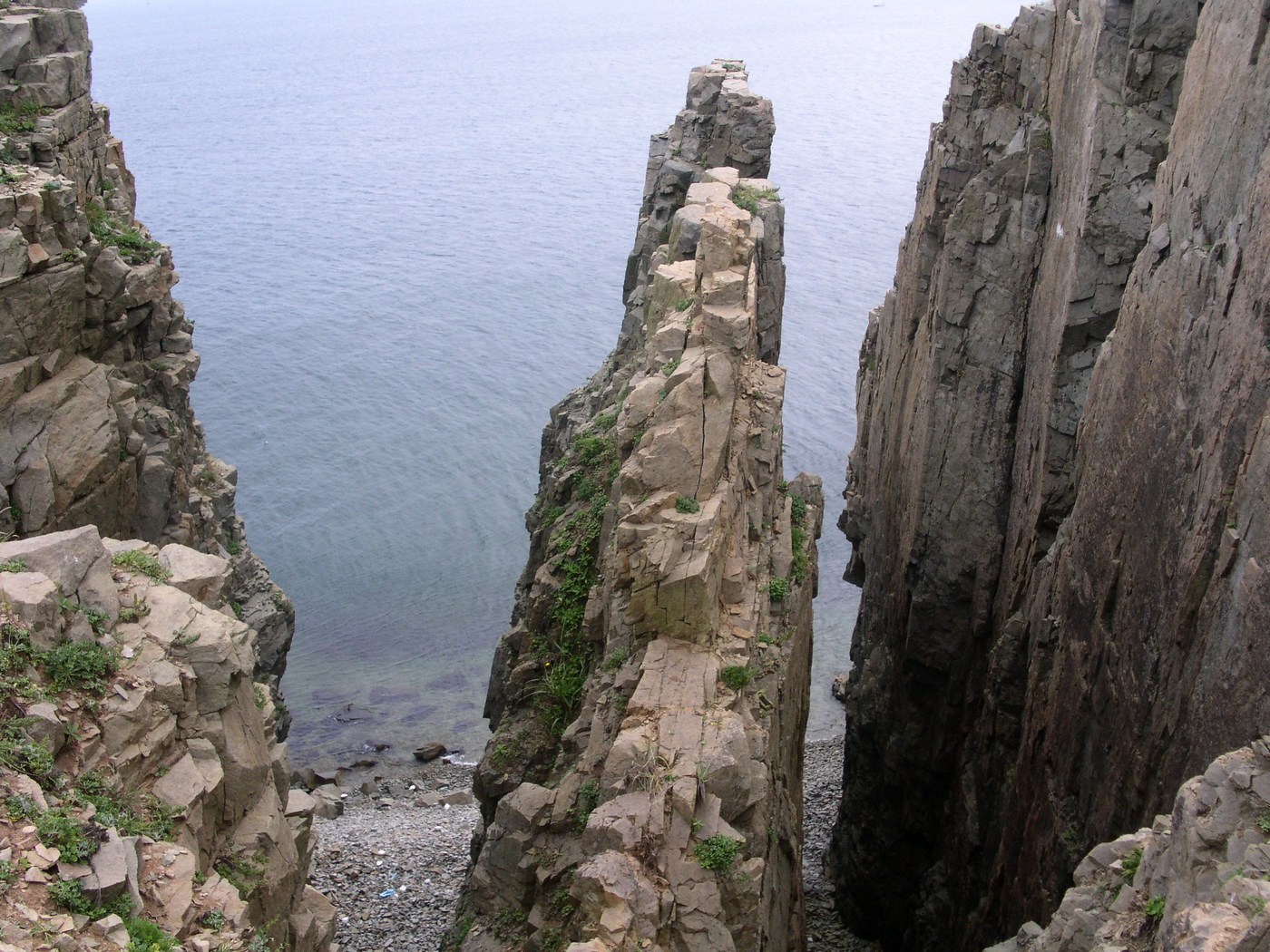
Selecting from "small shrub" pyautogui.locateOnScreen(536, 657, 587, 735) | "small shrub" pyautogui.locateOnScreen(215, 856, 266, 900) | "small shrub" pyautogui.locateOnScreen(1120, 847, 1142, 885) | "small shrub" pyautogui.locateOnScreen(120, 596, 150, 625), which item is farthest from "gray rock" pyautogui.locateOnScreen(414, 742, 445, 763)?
"small shrub" pyautogui.locateOnScreen(1120, 847, 1142, 885)

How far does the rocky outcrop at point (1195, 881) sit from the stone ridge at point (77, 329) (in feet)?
61.9

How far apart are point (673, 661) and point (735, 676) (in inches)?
38.1

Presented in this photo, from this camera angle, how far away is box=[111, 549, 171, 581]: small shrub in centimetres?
1664

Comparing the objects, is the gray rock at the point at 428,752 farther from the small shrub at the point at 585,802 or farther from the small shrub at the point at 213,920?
the small shrub at the point at 213,920

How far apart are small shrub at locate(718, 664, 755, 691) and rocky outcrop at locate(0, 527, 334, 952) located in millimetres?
6604

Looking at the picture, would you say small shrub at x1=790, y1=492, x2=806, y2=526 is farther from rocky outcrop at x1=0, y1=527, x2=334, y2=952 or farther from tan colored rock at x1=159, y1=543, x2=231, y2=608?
tan colored rock at x1=159, y1=543, x2=231, y2=608

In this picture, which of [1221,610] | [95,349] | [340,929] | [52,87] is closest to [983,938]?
[1221,610]

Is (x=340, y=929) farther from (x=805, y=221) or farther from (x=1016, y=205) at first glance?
(x=805, y=221)

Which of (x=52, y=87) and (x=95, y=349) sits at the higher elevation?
(x=52, y=87)

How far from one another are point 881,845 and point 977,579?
815 centimetres

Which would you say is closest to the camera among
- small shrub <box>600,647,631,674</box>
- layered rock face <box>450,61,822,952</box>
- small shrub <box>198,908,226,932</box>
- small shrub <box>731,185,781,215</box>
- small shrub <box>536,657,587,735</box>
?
small shrub <box>198,908,226,932</box>

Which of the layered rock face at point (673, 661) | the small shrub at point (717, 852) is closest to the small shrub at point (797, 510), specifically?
the layered rock face at point (673, 661)

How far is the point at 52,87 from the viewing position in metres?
25.8

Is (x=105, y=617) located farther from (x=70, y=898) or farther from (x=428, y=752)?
(x=428, y=752)
